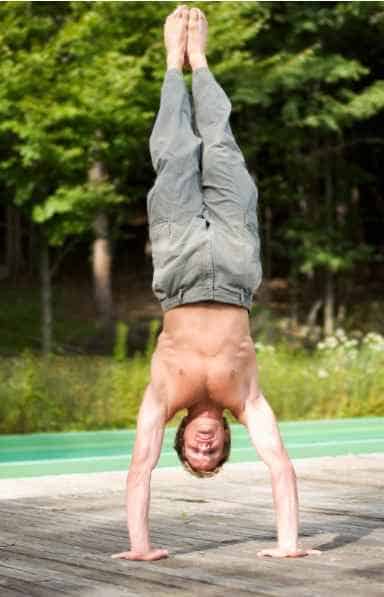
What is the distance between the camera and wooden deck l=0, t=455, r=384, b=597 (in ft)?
19.6

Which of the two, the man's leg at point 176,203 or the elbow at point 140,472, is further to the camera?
the elbow at point 140,472

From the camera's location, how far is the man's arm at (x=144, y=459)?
6527 millimetres

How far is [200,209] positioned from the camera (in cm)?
659

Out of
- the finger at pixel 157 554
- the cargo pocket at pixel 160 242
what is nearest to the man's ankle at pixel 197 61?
the cargo pocket at pixel 160 242

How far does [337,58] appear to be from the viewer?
27656 mm

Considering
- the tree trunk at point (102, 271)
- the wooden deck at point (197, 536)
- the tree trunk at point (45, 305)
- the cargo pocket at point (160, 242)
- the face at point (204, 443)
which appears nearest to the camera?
the wooden deck at point (197, 536)

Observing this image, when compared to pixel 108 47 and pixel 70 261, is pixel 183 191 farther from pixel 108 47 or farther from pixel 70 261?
pixel 70 261

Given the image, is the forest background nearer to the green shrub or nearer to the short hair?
the green shrub

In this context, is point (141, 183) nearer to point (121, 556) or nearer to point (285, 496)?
point (121, 556)

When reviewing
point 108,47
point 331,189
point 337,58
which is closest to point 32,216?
point 108,47

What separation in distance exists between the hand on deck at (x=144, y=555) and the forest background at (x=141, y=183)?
7.80 metres

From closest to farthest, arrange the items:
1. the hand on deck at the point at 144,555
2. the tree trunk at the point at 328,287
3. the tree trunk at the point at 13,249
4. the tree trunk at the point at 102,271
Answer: the hand on deck at the point at 144,555, the tree trunk at the point at 102,271, the tree trunk at the point at 328,287, the tree trunk at the point at 13,249

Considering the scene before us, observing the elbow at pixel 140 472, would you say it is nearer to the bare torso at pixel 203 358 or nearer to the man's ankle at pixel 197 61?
the bare torso at pixel 203 358

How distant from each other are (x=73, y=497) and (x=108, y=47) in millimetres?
13520
